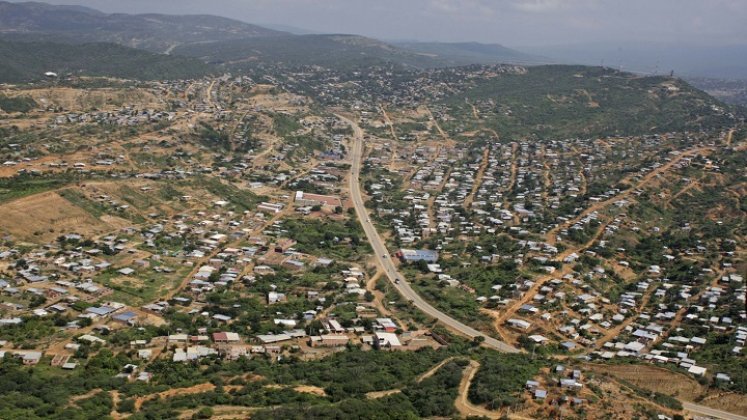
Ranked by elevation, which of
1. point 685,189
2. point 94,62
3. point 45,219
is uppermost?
point 94,62

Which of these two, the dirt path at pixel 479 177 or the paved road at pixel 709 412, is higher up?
the dirt path at pixel 479 177

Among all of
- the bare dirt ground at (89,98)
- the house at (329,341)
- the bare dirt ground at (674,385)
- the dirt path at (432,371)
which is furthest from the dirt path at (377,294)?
the bare dirt ground at (89,98)

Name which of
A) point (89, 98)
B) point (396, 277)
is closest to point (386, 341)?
point (396, 277)

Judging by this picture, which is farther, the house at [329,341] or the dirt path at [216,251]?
the dirt path at [216,251]

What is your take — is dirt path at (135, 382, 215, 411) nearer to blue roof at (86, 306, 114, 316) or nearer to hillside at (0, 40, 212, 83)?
blue roof at (86, 306, 114, 316)

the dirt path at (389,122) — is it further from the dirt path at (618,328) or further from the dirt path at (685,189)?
the dirt path at (618,328)

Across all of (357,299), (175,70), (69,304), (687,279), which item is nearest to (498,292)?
(357,299)

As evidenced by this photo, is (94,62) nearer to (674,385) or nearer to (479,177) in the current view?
(479,177)
